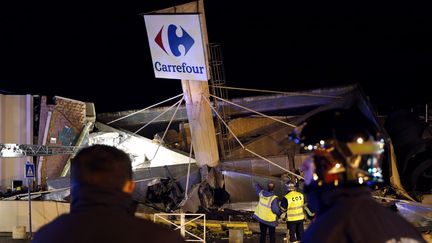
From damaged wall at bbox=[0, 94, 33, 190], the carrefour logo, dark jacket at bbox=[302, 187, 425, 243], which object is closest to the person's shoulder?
dark jacket at bbox=[302, 187, 425, 243]

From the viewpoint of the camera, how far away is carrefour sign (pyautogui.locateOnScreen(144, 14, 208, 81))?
15.6 meters

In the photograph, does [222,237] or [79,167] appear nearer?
[79,167]

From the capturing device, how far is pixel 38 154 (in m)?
18.6

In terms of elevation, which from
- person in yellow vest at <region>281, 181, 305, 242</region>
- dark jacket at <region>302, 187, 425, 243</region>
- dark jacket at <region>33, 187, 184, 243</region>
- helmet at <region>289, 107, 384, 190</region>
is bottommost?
person in yellow vest at <region>281, 181, 305, 242</region>

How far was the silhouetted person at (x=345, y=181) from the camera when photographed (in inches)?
98.6

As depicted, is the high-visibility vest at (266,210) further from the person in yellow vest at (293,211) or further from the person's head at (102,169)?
the person's head at (102,169)

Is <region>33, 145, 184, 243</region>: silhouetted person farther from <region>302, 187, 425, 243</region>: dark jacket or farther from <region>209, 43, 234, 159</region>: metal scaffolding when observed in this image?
<region>209, 43, 234, 159</region>: metal scaffolding

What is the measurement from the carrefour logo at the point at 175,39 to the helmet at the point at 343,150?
42.8 ft

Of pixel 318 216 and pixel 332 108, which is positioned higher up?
pixel 332 108

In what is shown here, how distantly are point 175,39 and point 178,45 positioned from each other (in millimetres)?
196

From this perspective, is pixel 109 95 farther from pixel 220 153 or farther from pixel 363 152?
pixel 363 152

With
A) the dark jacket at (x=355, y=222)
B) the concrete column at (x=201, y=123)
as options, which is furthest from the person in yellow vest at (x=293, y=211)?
the dark jacket at (x=355, y=222)

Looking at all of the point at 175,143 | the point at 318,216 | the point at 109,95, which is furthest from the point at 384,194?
the point at 109,95

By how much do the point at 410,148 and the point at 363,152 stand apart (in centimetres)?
1697
